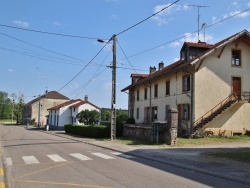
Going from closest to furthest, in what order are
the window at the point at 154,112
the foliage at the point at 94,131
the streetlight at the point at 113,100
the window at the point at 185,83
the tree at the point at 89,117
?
the streetlight at the point at 113,100 → the window at the point at 185,83 → the foliage at the point at 94,131 → the window at the point at 154,112 → the tree at the point at 89,117

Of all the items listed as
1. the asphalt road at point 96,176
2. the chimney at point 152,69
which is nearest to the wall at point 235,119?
the asphalt road at point 96,176

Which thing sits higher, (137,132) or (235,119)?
(235,119)

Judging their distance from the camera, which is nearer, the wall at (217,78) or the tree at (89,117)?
the wall at (217,78)

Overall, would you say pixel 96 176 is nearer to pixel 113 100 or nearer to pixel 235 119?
pixel 113 100

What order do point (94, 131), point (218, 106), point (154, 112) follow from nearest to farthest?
point (218, 106), point (94, 131), point (154, 112)

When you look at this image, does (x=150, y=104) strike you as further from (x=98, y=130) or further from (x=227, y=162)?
(x=227, y=162)

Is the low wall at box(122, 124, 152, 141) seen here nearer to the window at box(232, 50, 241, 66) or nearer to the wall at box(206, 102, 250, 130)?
the wall at box(206, 102, 250, 130)

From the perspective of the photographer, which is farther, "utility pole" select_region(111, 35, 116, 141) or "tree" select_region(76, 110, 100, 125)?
"tree" select_region(76, 110, 100, 125)

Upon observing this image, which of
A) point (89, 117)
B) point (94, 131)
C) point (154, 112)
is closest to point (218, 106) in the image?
point (154, 112)

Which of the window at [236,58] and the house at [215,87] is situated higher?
the window at [236,58]

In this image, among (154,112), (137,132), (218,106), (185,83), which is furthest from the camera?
(154,112)

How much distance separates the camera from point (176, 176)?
11.1 m

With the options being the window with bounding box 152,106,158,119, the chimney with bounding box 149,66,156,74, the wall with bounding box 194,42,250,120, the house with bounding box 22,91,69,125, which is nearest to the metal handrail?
the wall with bounding box 194,42,250,120

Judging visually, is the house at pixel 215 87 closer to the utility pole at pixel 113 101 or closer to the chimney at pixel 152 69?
the utility pole at pixel 113 101
